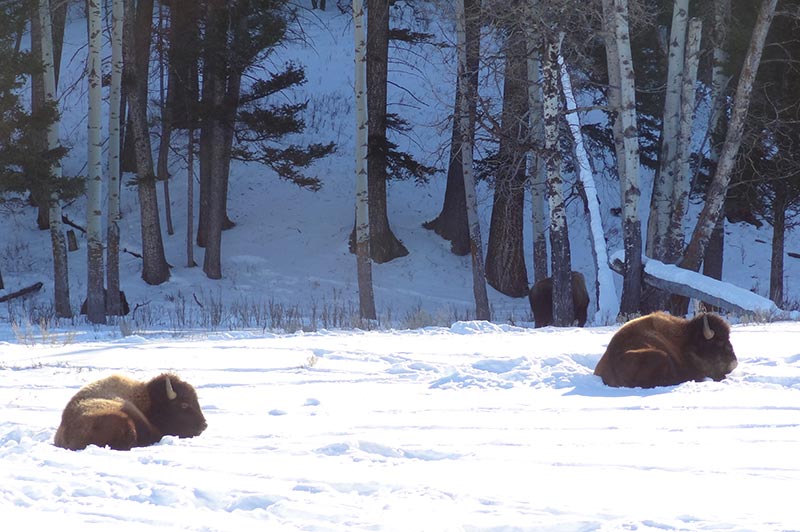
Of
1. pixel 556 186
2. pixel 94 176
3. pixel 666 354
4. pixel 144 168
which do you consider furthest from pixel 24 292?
pixel 666 354

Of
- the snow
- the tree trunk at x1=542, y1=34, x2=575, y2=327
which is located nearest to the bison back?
the snow

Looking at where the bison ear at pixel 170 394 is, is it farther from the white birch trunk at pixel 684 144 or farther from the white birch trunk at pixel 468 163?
the white birch trunk at pixel 684 144

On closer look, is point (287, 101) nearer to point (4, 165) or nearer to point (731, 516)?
point (4, 165)

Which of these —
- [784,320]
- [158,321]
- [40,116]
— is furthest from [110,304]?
[784,320]

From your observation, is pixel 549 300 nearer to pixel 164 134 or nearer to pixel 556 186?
pixel 556 186

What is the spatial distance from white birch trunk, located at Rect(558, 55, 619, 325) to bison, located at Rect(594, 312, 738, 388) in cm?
762

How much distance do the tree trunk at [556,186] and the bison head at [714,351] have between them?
782 cm

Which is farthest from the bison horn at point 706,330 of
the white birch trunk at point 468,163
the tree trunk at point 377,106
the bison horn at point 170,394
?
the tree trunk at point 377,106

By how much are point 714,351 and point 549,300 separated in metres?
9.30

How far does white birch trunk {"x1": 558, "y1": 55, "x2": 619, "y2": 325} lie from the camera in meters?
15.4

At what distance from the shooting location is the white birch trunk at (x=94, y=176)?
704 inches

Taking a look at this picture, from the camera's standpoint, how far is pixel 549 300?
658 inches

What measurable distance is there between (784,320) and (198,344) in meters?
7.92

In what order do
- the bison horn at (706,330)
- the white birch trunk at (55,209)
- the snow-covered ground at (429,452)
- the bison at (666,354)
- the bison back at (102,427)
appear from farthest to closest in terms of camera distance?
1. the white birch trunk at (55,209)
2. the bison horn at (706,330)
3. the bison at (666,354)
4. the bison back at (102,427)
5. the snow-covered ground at (429,452)
